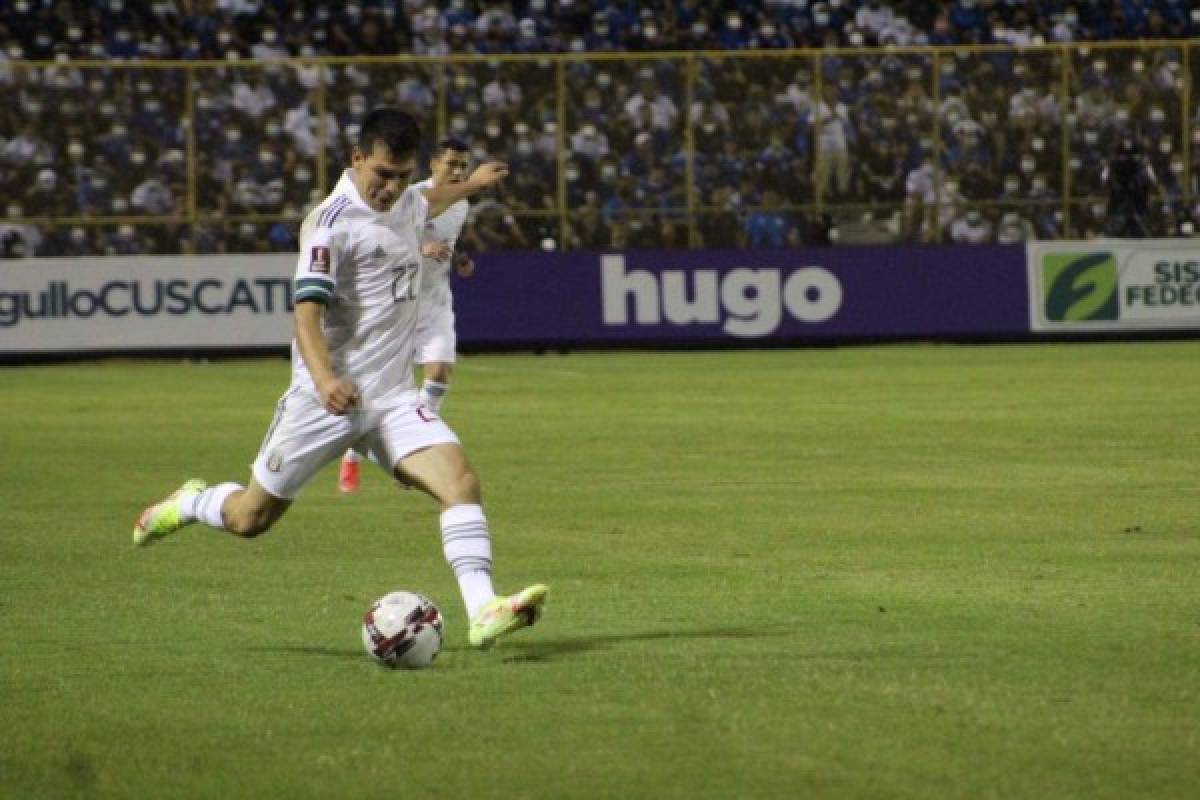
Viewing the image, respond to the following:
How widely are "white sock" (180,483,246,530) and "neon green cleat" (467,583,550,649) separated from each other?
1.52 m

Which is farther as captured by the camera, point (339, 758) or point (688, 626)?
point (688, 626)

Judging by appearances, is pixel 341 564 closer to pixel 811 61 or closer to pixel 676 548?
pixel 676 548

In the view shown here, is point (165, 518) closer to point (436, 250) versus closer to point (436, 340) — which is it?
point (436, 250)

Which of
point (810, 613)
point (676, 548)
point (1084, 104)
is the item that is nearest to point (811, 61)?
point (1084, 104)

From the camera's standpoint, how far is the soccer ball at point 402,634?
869 cm

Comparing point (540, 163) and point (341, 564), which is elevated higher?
point (540, 163)

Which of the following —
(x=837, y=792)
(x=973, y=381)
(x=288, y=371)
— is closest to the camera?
(x=837, y=792)

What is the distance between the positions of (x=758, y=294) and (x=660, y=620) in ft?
70.9

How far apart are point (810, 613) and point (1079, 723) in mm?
2678

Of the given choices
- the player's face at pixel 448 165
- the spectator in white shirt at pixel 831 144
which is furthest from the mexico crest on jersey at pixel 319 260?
the spectator in white shirt at pixel 831 144

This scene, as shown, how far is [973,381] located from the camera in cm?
2473

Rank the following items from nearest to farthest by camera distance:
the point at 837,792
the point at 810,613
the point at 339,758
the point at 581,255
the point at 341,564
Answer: the point at 837,792 < the point at 339,758 < the point at 810,613 < the point at 341,564 < the point at 581,255

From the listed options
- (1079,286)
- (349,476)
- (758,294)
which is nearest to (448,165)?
(349,476)

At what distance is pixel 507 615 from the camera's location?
8797 millimetres
